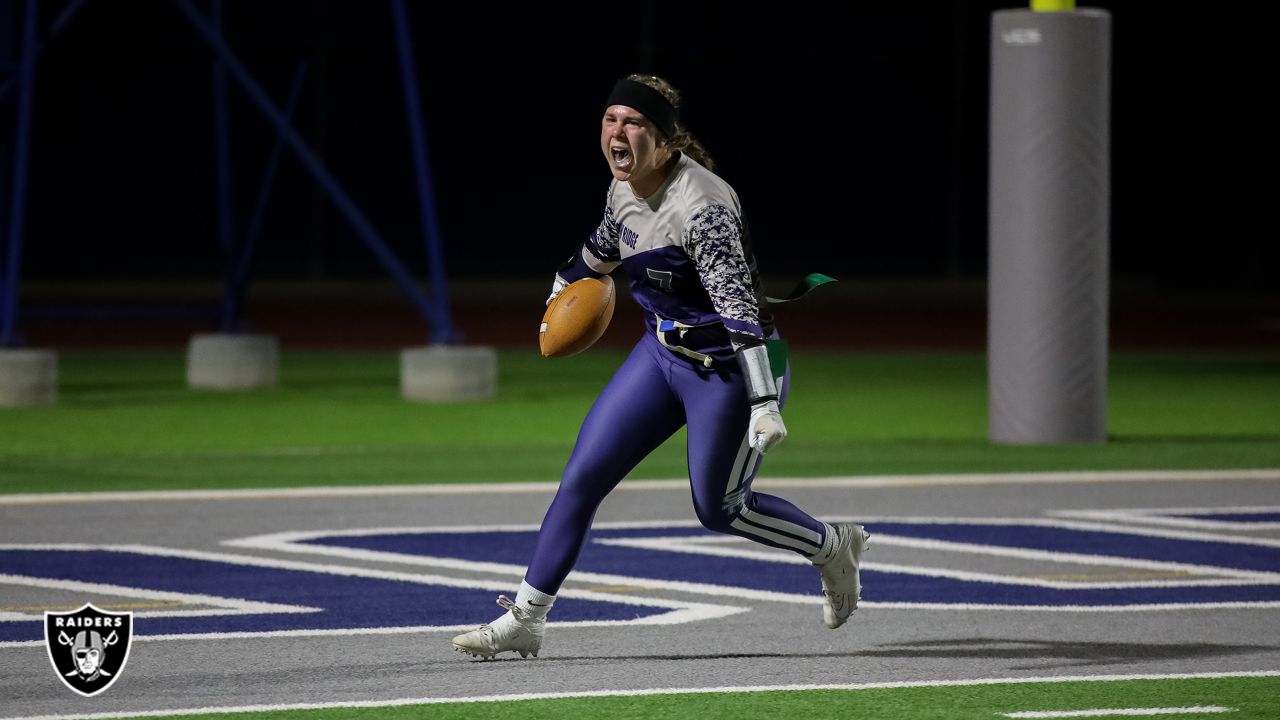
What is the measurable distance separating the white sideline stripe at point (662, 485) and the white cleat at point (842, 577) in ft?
14.1

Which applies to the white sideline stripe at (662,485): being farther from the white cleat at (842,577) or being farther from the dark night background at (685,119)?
the dark night background at (685,119)

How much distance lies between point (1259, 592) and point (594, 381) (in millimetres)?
11042

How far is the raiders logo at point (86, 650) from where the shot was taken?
263 inches

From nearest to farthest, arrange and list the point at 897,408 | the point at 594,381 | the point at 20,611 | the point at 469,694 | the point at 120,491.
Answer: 1. the point at 469,694
2. the point at 20,611
3. the point at 120,491
4. the point at 897,408
5. the point at 594,381

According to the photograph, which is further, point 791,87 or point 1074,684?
point 791,87

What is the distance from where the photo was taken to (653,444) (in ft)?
23.8

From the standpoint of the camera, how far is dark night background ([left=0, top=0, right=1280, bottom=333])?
96.9ft

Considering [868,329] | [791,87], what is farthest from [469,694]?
[791,87]

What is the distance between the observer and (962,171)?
30.1m

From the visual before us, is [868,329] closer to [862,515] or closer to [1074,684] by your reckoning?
[862,515]

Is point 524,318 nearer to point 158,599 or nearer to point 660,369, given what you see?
point 158,599

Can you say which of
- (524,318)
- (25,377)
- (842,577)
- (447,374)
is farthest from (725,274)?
(524,318)

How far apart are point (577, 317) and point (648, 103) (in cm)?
88

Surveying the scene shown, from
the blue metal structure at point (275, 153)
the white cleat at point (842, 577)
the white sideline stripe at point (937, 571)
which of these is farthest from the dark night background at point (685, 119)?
the white cleat at point (842, 577)
